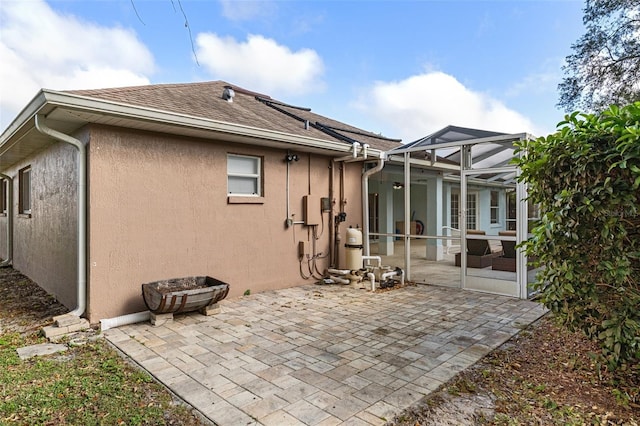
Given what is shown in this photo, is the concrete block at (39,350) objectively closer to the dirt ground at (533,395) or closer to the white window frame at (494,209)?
the dirt ground at (533,395)

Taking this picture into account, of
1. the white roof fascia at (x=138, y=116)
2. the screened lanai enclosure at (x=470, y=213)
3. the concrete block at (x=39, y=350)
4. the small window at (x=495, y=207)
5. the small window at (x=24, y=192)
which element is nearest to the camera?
the concrete block at (x=39, y=350)

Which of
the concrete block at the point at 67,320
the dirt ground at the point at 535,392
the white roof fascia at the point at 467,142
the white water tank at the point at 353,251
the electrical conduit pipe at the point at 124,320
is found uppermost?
the white roof fascia at the point at 467,142

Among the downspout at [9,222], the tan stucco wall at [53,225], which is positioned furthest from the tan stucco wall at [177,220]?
the downspout at [9,222]

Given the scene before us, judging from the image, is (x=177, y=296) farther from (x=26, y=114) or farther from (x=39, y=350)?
(x=26, y=114)

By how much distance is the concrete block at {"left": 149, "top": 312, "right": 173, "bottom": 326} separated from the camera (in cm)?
478

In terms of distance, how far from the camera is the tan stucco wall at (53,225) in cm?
539

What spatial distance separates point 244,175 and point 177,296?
2529 millimetres

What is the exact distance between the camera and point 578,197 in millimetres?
2768

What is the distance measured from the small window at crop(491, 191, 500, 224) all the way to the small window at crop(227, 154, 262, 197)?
5800 millimetres

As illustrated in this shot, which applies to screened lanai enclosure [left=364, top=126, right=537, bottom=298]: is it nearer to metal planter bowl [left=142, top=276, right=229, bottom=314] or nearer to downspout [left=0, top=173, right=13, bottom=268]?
metal planter bowl [left=142, top=276, right=229, bottom=314]

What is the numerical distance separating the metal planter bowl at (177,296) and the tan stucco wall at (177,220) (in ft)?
0.75

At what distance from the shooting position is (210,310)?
17.1 feet

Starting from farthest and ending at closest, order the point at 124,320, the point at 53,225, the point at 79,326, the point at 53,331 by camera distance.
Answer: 1. the point at 53,225
2. the point at 124,320
3. the point at 79,326
4. the point at 53,331

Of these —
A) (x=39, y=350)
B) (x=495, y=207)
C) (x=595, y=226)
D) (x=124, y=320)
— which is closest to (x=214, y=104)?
(x=124, y=320)
